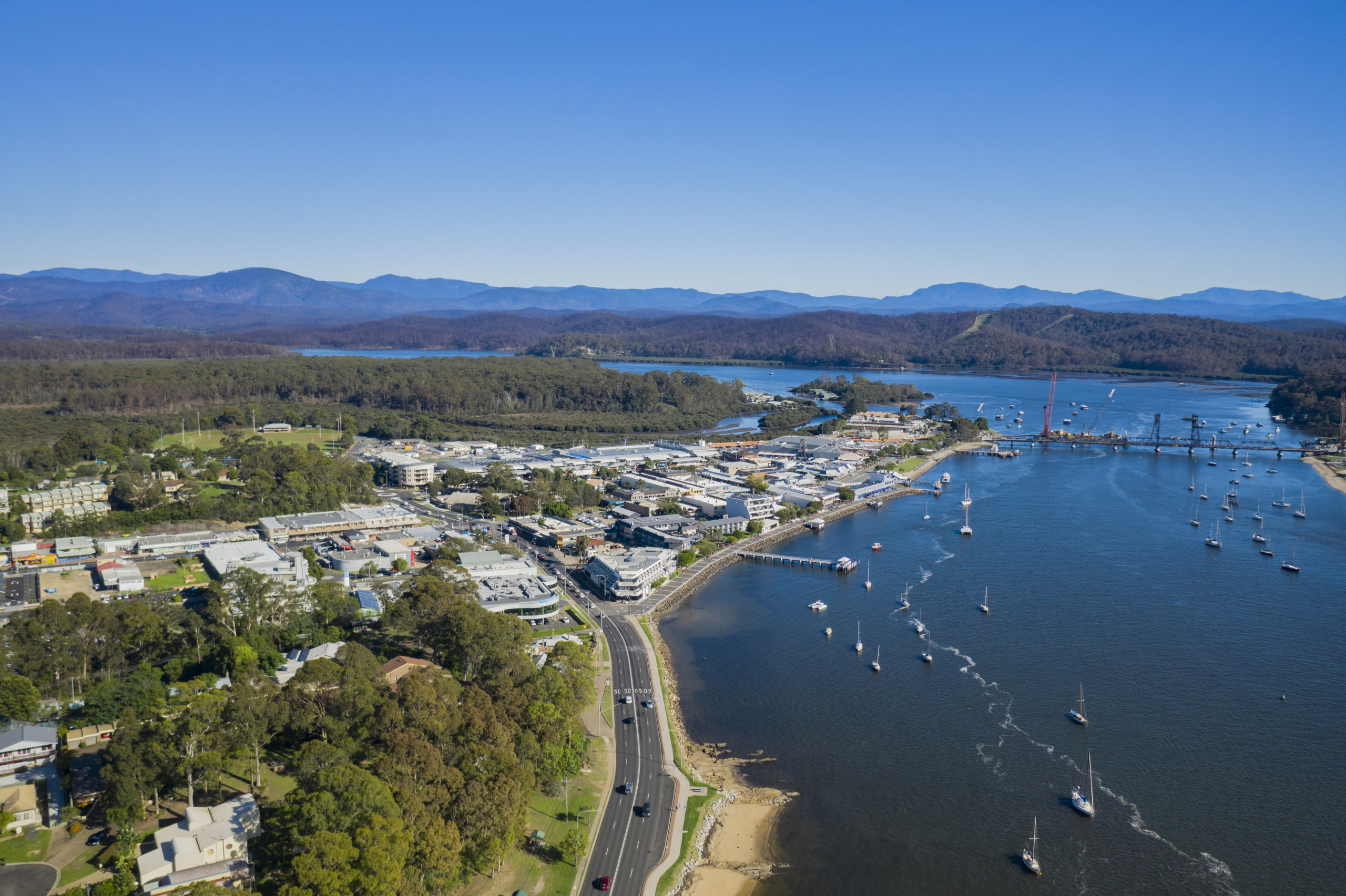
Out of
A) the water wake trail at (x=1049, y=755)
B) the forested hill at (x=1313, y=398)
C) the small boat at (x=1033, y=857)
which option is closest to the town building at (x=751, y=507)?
the water wake trail at (x=1049, y=755)

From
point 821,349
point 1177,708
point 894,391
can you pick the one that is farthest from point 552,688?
point 821,349

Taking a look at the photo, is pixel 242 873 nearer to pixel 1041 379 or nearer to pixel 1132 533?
pixel 1132 533

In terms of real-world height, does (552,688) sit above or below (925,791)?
above

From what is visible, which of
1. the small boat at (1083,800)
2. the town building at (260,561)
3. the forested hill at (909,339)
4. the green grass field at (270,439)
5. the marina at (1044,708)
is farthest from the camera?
the forested hill at (909,339)

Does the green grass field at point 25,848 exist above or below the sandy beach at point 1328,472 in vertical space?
below

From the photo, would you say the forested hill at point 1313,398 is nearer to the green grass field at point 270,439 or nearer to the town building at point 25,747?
the green grass field at point 270,439
